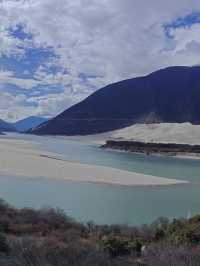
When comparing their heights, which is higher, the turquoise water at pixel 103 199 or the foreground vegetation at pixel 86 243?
the foreground vegetation at pixel 86 243

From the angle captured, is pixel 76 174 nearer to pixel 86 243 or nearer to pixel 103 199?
pixel 103 199

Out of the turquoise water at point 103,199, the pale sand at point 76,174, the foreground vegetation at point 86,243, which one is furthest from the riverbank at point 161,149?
the foreground vegetation at point 86,243

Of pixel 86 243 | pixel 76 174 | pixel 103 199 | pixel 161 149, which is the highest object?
pixel 86 243

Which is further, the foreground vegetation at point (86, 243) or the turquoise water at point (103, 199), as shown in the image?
the turquoise water at point (103, 199)

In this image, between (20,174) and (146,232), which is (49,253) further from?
(20,174)

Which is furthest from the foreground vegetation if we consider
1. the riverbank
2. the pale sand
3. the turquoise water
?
the riverbank

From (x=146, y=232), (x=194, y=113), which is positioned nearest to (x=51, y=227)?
(x=146, y=232)

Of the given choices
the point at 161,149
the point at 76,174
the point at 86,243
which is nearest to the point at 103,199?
the point at 76,174

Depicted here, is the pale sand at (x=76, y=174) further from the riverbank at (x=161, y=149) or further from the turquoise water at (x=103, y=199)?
the riverbank at (x=161, y=149)
